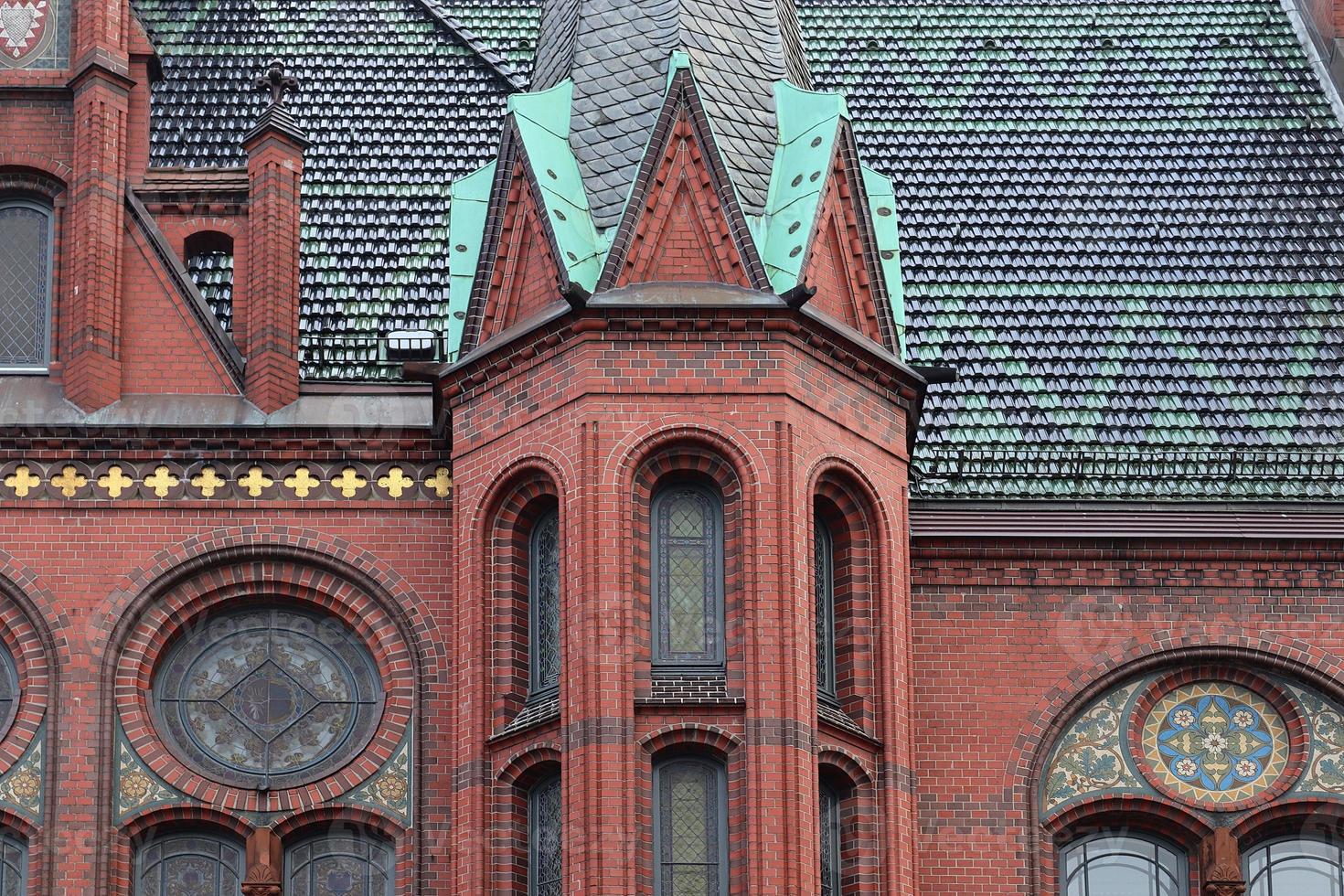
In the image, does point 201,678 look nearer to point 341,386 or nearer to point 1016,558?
point 341,386

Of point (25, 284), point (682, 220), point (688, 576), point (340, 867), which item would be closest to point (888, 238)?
point (682, 220)

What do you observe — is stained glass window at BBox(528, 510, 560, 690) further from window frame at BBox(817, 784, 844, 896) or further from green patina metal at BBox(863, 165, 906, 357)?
green patina metal at BBox(863, 165, 906, 357)

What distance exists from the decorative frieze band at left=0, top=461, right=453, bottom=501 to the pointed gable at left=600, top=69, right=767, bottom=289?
261 cm

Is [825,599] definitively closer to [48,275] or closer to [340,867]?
[340,867]

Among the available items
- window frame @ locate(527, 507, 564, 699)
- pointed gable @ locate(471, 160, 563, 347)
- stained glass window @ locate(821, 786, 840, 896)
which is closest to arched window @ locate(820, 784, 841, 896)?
stained glass window @ locate(821, 786, 840, 896)

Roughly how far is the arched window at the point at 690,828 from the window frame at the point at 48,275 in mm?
6819

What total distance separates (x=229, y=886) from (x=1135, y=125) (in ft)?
42.0

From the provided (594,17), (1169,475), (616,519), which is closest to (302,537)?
(616,519)

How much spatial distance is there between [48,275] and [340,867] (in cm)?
585

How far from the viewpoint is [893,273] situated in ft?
Answer: 93.8

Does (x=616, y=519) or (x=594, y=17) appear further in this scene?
(x=594, y=17)

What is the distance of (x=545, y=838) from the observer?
2627 cm

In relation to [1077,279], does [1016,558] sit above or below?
below

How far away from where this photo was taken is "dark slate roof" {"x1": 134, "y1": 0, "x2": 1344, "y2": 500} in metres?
30.2
